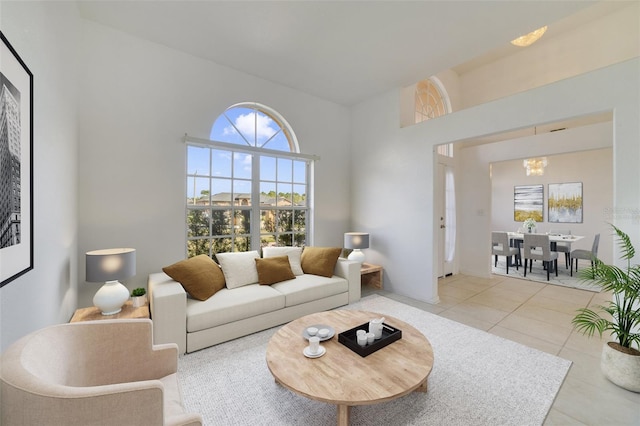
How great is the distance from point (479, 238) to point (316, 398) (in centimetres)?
501

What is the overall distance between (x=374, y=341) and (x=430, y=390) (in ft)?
1.88

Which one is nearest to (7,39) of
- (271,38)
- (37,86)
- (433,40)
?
(37,86)

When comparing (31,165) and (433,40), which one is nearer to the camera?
(31,165)

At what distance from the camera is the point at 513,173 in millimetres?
7371

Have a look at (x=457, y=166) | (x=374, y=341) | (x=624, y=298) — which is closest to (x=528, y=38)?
(x=457, y=166)

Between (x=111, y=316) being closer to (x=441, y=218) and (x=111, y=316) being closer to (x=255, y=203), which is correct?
(x=255, y=203)

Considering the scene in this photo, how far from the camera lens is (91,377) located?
52.1 inches

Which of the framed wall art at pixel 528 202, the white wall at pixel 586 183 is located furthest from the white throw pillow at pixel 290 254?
the framed wall art at pixel 528 202

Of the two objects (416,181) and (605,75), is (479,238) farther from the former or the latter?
(605,75)

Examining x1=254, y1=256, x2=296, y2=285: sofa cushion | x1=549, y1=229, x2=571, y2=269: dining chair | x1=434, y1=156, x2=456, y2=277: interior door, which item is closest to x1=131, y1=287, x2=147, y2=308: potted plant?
x1=254, y1=256, x2=296, y2=285: sofa cushion

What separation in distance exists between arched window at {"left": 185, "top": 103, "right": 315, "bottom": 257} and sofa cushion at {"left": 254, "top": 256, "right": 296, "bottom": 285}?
65 cm

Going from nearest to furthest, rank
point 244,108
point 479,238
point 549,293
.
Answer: point 244,108 → point 549,293 → point 479,238

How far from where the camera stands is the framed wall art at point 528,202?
22.4 feet

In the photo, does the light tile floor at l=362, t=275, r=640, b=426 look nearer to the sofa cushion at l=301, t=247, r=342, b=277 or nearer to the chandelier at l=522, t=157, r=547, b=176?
the sofa cushion at l=301, t=247, r=342, b=277
